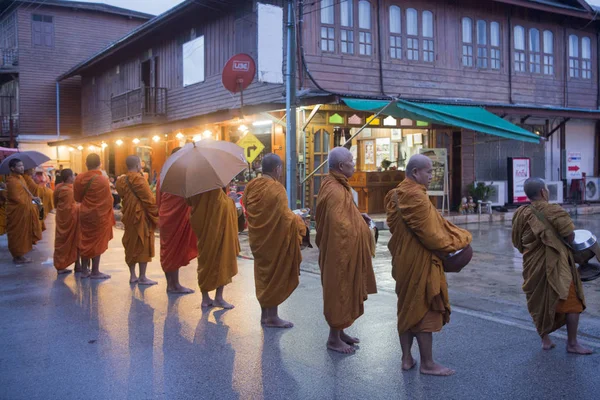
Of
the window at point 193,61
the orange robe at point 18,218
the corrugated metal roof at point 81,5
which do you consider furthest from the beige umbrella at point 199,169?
the corrugated metal roof at point 81,5

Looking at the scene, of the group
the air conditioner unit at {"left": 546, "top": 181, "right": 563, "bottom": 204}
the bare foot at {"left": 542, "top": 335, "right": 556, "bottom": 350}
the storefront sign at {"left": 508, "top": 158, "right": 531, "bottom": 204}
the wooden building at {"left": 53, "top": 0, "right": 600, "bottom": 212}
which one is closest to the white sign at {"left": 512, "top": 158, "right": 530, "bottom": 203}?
the storefront sign at {"left": 508, "top": 158, "right": 531, "bottom": 204}

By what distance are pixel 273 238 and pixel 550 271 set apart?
8.02 feet

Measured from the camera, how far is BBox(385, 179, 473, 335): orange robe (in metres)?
4.25

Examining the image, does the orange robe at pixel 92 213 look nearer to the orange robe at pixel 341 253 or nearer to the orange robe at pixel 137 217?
the orange robe at pixel 137 217

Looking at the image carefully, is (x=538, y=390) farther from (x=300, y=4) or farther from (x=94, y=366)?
(x=300, y=4)

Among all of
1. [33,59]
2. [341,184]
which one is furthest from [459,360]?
[33,59]

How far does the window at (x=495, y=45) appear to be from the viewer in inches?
696

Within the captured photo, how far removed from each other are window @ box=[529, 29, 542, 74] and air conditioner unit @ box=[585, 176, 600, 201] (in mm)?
4111

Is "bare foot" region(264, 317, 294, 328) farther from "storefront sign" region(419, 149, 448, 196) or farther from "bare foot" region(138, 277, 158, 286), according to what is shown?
"storefront sign" region(419, 149, 448, 196)

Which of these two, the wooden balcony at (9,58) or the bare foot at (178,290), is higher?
the wooden balcony at (9,58)

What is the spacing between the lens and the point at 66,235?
8742 millimetres

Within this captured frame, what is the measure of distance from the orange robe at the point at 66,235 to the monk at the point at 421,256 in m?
5.89

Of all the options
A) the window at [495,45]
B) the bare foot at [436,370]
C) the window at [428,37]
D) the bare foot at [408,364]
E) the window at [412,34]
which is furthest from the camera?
the window at [495,45]

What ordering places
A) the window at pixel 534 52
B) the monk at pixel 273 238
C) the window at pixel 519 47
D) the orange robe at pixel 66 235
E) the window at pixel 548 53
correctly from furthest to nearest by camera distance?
the window at pixel 548 53, the window at pixel 534 52, the window at pixel 519 47, the orange robe at pixel 66 235, the monk at pixel 273 238
